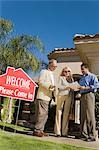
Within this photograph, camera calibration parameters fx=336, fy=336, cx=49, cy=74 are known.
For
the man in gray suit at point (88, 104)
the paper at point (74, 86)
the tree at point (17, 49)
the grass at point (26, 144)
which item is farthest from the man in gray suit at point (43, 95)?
the tree at point (17, 49)

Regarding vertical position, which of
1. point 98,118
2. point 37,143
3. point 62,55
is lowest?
point 37,143

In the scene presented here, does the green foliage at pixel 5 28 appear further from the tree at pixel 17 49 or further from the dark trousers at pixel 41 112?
the dark trousers at pixel 41 112

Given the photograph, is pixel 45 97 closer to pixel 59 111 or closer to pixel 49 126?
pixel 59 111

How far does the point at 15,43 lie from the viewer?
16.6 meters

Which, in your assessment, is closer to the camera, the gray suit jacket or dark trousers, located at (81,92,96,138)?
dark trousers, located at (81,92,96,138)

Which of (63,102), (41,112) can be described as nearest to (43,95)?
(41,112)

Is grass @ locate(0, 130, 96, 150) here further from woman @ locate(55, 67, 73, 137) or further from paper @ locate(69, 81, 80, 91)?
paper @ locate(69, 81, 80, 91)

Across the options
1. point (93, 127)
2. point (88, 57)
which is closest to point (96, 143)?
point (93, 127)

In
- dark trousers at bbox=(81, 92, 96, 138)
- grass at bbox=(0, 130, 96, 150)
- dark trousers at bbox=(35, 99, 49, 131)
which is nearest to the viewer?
grass at bbox=(0, 130, 96, 150)

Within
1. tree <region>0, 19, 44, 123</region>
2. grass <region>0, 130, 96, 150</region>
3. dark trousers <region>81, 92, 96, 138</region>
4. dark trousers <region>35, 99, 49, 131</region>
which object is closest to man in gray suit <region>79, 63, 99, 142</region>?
dark trousers <region>81, 92, 96, 138</region>

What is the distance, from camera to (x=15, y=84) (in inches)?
239

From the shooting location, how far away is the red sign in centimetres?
598

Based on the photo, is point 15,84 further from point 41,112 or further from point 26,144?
point 26,144

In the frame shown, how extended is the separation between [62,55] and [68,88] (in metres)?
9.78
